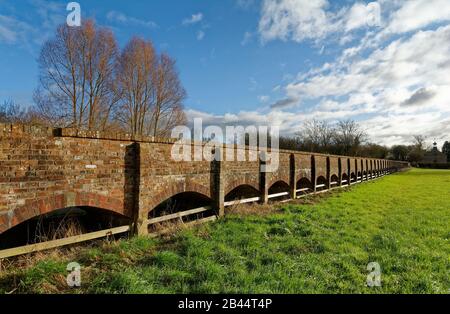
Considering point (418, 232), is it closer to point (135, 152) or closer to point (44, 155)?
point (135, 152)

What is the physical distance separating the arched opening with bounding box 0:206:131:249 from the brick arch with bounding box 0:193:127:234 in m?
0.26

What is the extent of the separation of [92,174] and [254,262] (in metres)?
3.45

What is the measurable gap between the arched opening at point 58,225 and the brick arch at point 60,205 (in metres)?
0.26

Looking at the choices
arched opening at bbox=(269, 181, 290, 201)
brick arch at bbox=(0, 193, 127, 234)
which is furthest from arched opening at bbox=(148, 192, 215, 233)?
arched opening at bbox=(269, 181, 290, 201)

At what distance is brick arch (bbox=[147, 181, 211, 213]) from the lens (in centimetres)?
623

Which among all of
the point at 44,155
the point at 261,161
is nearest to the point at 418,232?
the point at 261,161

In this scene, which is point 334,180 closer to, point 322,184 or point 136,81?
point 322,184

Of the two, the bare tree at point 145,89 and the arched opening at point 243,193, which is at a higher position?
the bare tree at point 145,89

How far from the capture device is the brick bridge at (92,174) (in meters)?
4.00

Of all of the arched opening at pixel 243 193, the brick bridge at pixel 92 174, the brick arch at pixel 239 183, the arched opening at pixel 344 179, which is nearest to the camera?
the brick bridge at pixel 92 174

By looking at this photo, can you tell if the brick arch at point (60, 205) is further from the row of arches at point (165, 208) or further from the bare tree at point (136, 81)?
the bare tree at point (136, 81)

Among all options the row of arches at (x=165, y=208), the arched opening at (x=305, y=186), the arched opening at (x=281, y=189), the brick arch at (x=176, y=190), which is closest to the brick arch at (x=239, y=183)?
the row of arches at (x=165, y=208)

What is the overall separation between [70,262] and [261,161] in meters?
7.77

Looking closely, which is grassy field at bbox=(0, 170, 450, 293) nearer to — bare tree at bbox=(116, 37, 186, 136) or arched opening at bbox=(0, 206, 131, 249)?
arched opening at bbox=(0, 206, 131, 249)
